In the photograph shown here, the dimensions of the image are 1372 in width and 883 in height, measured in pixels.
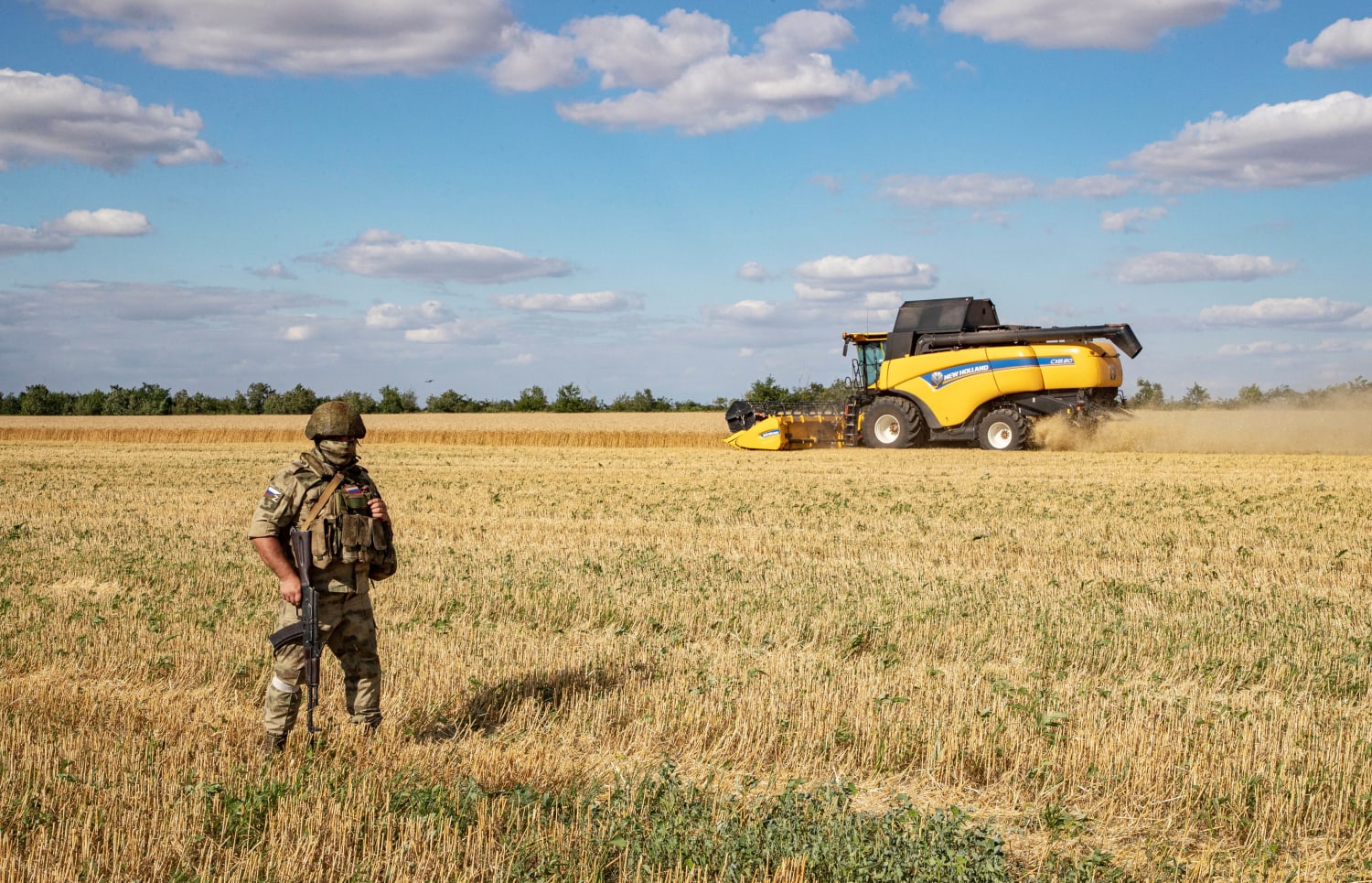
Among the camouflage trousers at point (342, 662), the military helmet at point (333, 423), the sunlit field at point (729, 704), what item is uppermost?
the military helmet at point (333, 423)

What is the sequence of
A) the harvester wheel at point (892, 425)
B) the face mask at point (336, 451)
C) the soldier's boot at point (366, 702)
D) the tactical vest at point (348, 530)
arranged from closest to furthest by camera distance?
1. the tactical vest at point (348, 530)
2. the face mask at point (336, 451)
3. the soldier's boot at point (366, 702)
4. the harvester wheel at point (892, 425)

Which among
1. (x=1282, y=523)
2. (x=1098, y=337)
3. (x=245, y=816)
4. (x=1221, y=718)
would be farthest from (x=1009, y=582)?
(x=1098, y=337)

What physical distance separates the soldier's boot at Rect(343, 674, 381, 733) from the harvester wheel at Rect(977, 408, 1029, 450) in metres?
21.5

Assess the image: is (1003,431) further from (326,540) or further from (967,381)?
(326,540)

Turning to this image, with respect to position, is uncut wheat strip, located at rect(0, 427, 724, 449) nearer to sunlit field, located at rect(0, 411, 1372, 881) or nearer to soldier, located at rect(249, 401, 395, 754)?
sunlit field, located at rect(0, 411, 1372, 881)

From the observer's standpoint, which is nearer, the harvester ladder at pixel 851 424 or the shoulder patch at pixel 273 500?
the shoulder patch at pixel 273 500

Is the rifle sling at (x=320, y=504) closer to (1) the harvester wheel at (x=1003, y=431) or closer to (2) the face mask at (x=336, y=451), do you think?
(2) the face mask at (x=336, y=451)

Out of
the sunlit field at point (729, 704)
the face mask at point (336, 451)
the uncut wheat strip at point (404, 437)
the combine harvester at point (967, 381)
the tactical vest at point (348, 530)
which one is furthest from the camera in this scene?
the uncut wheat strip at point (404, 437)

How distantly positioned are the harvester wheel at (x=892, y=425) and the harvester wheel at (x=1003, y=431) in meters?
1.54

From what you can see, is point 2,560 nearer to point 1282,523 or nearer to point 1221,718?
point 1221,718

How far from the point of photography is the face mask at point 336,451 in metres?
5.61

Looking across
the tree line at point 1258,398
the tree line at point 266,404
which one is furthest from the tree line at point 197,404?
the tree line at point 1258,398

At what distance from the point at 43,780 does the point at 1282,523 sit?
13.5 m

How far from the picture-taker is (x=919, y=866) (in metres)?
4.02
